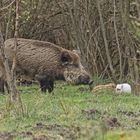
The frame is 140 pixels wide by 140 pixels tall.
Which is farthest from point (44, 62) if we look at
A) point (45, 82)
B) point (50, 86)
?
point (50, 86)

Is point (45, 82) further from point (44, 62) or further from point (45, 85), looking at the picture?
point (44, 62)

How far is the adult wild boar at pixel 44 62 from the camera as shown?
50.8 ft

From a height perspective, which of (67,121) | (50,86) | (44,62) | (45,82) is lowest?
(50,86)

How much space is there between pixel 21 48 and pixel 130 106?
14.9 ft

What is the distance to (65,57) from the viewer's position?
15.7 meters

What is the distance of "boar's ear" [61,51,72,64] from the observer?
15.6 m

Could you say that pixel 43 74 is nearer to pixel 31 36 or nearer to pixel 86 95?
pixel 86 95

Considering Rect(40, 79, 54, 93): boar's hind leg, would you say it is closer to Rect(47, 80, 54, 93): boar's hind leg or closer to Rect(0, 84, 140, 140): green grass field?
Rect(47, 80, 54, 93): boar's hind leg

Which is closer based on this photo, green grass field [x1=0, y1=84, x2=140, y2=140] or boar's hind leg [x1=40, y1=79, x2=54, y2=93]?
green grass field [x1=0, y1=84, x2=140, y2=140]

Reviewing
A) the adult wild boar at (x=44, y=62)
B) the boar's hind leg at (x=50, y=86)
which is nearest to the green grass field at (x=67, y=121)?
the boar's hind leg at (x=50, y=86)

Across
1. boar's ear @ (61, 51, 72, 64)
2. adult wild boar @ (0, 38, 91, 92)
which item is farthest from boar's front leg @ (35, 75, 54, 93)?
boar's ear @ (61, 51, 72, 64)

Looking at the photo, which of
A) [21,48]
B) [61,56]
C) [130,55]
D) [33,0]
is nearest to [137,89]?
[130,55]

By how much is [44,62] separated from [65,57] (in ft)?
1.75

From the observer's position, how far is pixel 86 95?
577 inches
